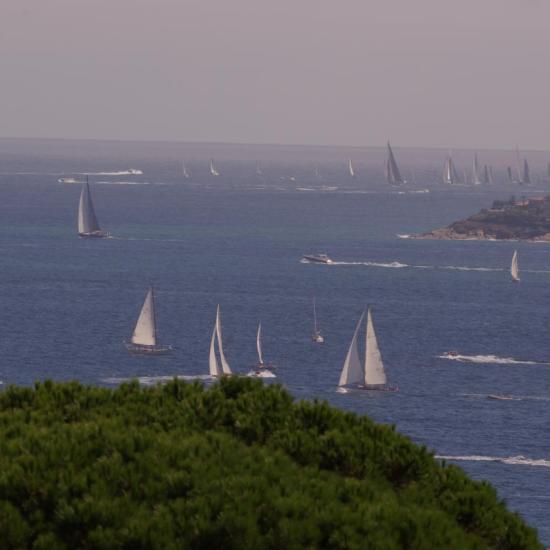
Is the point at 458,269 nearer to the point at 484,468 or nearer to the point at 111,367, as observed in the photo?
the point at 111,367

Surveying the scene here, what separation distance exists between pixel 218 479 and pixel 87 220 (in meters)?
163

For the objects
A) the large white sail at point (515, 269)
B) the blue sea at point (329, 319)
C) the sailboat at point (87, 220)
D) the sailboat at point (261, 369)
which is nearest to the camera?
the blue sea at point (329, 319)

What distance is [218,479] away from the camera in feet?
44.9

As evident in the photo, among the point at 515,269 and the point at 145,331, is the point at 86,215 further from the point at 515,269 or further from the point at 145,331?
the point at 145,331

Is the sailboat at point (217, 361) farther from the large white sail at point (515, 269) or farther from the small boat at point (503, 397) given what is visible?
the large white sail at point (515, 269)

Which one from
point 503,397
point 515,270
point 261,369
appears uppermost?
point 515,270

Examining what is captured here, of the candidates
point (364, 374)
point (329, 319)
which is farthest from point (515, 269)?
point (364, 374)

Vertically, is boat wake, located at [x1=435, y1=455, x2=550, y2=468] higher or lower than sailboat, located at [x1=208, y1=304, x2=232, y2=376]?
lower

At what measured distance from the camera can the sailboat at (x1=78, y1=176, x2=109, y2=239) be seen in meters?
172

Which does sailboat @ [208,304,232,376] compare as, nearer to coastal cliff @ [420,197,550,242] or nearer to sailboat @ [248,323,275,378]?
sailboat @ [248,323,275,378]

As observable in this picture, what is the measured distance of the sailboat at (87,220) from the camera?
565 ft

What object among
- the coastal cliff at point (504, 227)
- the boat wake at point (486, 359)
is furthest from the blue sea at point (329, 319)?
the coastal cliff at point (504, 227)

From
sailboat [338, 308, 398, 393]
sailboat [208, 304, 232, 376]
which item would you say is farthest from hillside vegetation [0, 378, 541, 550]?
sailboat [208, 304, 232, 376]

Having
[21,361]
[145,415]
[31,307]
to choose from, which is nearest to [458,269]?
[31,307]
